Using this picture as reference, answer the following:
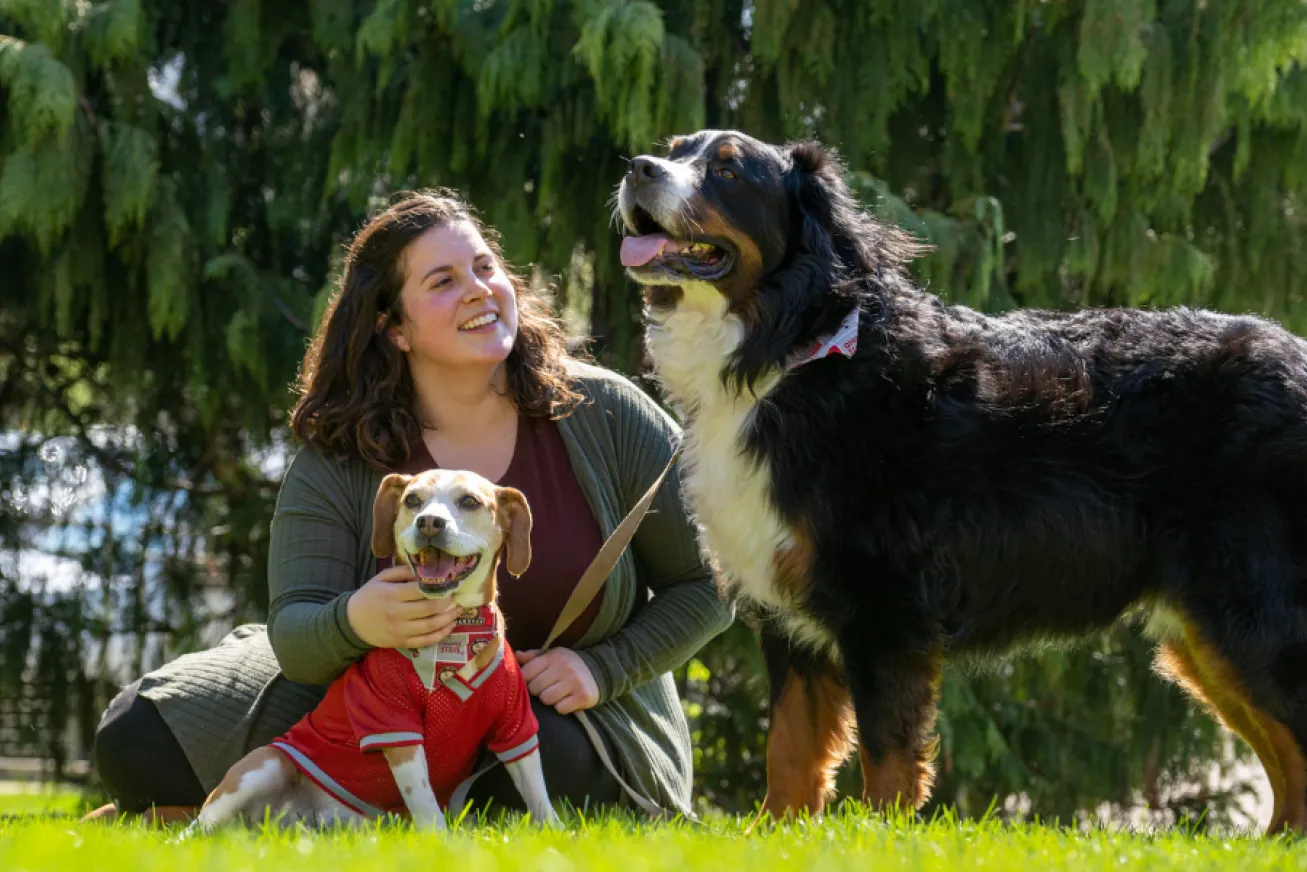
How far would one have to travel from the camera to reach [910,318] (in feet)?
11.3

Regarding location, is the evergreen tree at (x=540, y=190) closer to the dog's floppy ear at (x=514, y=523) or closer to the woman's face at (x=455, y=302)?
the woman's face at (x=455, y=302)

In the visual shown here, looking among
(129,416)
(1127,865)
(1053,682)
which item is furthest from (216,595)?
(1127,865)

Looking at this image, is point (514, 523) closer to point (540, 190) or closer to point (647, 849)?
point (647, 849)

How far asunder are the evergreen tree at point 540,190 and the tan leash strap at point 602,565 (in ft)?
6.41

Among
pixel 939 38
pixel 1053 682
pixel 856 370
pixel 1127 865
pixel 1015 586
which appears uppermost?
pixel 939 38

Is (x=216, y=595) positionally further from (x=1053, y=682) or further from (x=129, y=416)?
(x=1053, y=682)

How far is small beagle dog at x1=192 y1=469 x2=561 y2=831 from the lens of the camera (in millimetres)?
3260

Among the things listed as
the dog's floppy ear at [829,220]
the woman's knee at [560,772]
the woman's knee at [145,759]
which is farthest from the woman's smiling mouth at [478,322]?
the woman's knee at [145,759]

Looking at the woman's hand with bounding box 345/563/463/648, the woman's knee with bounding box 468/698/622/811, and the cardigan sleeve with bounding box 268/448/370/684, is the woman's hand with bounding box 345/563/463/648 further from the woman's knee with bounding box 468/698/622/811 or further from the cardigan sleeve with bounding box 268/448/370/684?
the woman's knee with bounding box 468/698/622/811

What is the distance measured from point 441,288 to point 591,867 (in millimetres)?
1903

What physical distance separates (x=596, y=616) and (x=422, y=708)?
659 millimetres

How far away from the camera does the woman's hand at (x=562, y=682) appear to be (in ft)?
12.0

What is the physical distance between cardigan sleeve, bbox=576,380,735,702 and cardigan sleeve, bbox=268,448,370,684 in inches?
25.5

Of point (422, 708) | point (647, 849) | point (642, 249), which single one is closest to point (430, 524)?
point (422, 708)
